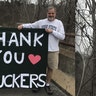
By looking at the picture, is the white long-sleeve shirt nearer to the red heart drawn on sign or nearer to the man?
the man

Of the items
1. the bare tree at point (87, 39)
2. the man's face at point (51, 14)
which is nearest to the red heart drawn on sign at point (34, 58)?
the man's face at point (51, 14)

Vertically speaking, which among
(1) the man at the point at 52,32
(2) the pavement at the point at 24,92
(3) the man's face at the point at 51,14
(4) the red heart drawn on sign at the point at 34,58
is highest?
(3) the man's face at the point at 51,14

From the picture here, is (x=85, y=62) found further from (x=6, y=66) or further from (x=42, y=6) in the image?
(x=42, y=6)

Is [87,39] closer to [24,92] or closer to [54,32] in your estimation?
[54,32]

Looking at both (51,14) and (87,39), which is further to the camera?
(51,14)

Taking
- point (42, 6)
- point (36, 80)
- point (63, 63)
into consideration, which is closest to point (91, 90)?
point (36, 80)

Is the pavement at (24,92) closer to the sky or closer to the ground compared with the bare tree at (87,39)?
closer to the ground

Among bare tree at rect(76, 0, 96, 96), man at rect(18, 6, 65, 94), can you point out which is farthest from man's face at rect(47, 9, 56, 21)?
bare tree at rect(76, 0, 96, 96)

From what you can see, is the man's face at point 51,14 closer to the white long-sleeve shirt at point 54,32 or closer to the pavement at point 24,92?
the white long-sleeve shirt at point 54,32

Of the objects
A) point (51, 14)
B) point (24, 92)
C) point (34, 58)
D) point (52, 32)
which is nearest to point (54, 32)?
point (52, 32)

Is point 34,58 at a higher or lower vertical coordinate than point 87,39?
lower

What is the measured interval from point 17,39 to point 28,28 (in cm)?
31

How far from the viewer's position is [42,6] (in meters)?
11.9

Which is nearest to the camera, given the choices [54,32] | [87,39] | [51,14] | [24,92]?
[87,39]
